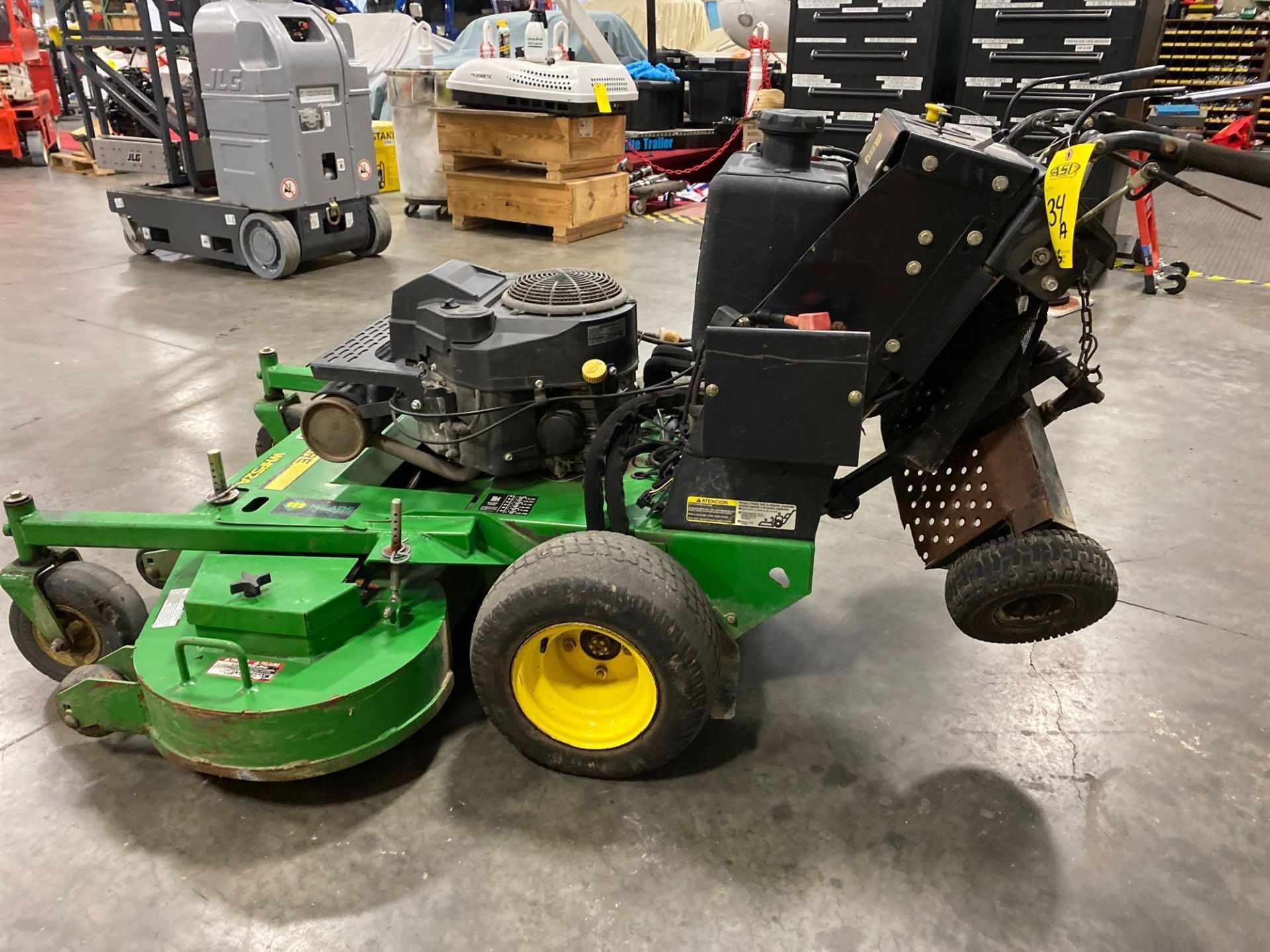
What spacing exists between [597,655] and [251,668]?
0.74 metres

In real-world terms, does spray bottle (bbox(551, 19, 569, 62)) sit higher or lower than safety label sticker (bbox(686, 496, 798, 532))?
higher

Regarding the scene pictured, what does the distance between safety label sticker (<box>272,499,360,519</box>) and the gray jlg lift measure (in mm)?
3897

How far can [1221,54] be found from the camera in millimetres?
11945

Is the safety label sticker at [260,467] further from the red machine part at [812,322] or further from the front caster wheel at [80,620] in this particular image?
the red machine part at [812,322]

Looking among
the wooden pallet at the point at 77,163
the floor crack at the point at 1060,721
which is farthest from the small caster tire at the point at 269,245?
the wooden pallet at the point at 77,163

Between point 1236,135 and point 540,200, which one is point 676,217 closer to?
point 540,200

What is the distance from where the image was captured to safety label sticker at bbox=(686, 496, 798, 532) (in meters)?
2.04

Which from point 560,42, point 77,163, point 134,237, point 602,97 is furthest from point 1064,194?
point 77,163

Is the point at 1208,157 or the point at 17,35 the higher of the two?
the point at 17,35

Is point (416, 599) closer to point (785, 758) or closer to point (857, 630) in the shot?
point (785, 758)

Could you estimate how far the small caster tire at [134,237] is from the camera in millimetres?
6512

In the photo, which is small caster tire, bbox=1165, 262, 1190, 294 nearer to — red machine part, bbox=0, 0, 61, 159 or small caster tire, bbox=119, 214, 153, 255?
small caster tire, bbox=119, 214, 153, 255

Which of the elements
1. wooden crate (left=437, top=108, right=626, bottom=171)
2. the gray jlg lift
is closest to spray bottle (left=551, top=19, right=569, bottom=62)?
wooden crate (left=437, top=108, right=626, bottom=171)

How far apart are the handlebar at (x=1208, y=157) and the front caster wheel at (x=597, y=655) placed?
3.65 ft
